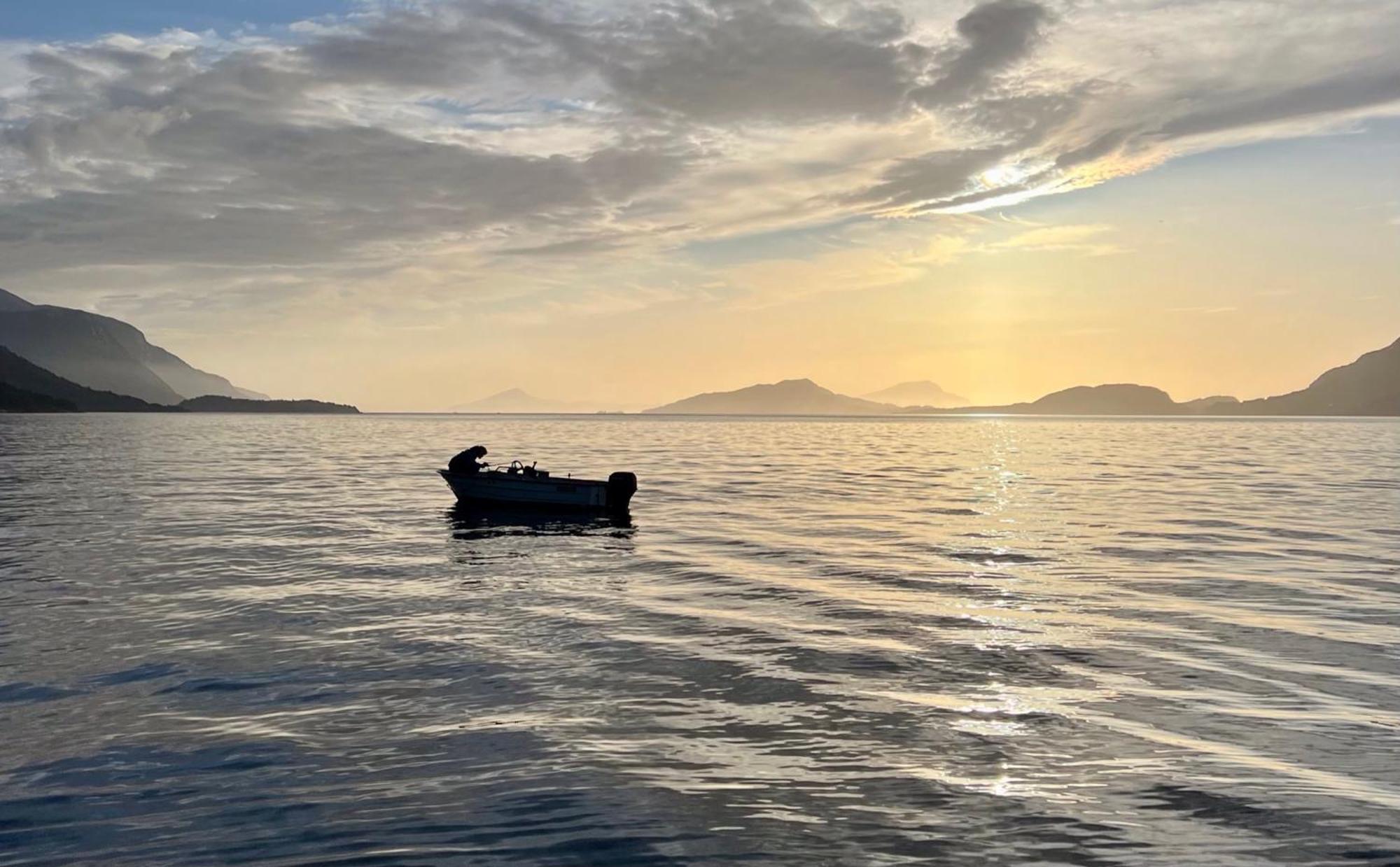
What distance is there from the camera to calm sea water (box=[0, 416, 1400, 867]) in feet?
29.8

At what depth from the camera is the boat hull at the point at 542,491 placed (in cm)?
4028

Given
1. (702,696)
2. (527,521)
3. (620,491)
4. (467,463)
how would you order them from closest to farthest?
(702,696)
(620,491)
(527,521)
(467,463)

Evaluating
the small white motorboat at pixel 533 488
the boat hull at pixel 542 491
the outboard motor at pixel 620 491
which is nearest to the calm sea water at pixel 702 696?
the outboard motor at pixel 620 491

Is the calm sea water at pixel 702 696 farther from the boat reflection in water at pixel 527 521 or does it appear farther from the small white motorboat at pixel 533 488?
the small white motorboat at pixel 533 488

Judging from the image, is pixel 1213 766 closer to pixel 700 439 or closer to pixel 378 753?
pixel 378 753

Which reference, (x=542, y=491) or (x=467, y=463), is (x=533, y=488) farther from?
(x=467, y=463)

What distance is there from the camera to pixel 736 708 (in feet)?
42.6

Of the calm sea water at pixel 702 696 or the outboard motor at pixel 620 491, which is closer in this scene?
the calm sea water at pixel 702 696

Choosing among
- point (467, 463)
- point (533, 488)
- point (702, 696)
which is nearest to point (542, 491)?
point (533, 488)

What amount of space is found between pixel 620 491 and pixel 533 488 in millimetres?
4712

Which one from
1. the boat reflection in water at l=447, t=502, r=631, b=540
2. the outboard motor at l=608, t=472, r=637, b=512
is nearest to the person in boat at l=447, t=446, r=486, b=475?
the boat reflection in water at l=447, t=502, r=631, b=540

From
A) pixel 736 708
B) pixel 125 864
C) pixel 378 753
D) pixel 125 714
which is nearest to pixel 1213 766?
pixel 736 708

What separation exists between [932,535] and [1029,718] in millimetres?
20916

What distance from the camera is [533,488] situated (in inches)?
1641
